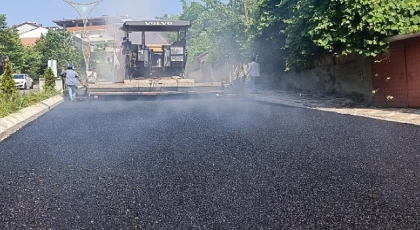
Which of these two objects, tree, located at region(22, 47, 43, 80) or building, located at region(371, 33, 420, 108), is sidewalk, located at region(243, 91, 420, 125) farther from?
tree, located at region(22, 47, 43, 80)

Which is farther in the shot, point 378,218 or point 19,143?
point 19,143

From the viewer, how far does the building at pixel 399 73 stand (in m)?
8.14

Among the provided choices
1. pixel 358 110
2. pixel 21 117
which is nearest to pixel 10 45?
pixel 21 117

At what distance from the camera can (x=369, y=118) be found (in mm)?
7188

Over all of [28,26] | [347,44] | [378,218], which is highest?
[28,26]

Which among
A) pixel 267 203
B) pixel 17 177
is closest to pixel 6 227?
pixel 17 177

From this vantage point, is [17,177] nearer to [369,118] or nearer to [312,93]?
[369,118]

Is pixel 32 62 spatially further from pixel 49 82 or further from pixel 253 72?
pixel 253 72

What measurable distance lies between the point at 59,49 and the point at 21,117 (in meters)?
25.0

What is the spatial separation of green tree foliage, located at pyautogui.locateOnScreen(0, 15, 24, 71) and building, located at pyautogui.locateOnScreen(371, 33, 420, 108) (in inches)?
947

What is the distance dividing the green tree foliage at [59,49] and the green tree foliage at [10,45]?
2386 millimetres

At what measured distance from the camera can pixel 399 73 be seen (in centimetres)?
862

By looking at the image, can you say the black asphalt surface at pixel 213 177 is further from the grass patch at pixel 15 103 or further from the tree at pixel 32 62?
the tree at pixel 32 62

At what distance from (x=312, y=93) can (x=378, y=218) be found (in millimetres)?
11177
